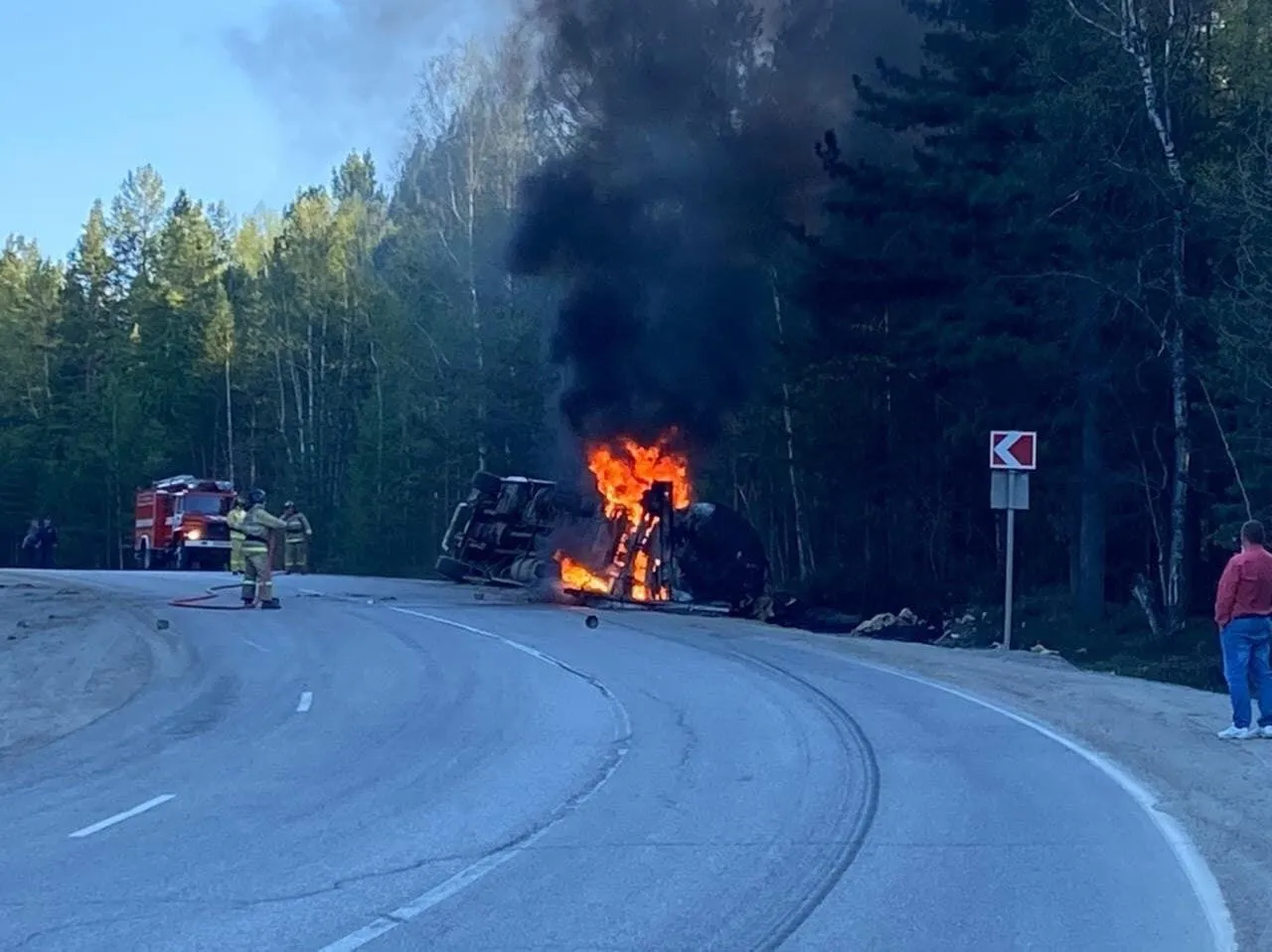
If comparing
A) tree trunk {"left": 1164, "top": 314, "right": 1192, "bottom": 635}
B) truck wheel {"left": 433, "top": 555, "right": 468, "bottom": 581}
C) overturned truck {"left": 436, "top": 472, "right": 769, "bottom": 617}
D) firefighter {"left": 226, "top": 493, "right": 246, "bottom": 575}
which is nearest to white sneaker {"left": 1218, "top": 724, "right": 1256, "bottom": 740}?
tree trunk {"left": 1164, "top": 314, "right": 1192, "bottom": 635}

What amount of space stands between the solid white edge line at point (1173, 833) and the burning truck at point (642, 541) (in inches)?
508

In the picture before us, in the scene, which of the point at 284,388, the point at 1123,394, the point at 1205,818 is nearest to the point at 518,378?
the point at 1123,394

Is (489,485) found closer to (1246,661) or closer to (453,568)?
A: (453,568)

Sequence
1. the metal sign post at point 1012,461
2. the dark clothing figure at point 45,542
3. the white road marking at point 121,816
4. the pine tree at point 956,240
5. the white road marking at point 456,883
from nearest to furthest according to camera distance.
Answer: the white road marking at point 456,883, the white road marking at point 121,816, the metal sign post at point 1012,461, the pine tree at point 956,240, the dark clothing figure at point 45,542

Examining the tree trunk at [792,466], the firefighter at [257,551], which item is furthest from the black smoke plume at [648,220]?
the firefighter at [257,551]

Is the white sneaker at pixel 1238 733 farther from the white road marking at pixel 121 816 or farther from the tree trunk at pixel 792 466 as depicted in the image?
the tree trunk at pixel 792 466

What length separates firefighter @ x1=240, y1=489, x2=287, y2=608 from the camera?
1038 inches

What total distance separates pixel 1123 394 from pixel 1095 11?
22.6 feet

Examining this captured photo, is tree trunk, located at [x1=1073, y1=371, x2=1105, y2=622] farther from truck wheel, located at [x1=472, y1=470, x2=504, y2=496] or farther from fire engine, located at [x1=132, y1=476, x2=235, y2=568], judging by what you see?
fire engine, located at [x1=132, y1=476, x2=235, y2=568]

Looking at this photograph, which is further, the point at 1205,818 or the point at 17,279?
the point at 17,279

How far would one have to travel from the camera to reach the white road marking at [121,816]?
1026cm

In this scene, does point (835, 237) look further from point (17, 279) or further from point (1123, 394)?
point (17, 279)

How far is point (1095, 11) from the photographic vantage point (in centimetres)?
2778

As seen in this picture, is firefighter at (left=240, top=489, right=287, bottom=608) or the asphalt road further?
firefighter at (left=240, top=489, right=287, bottom=608)
